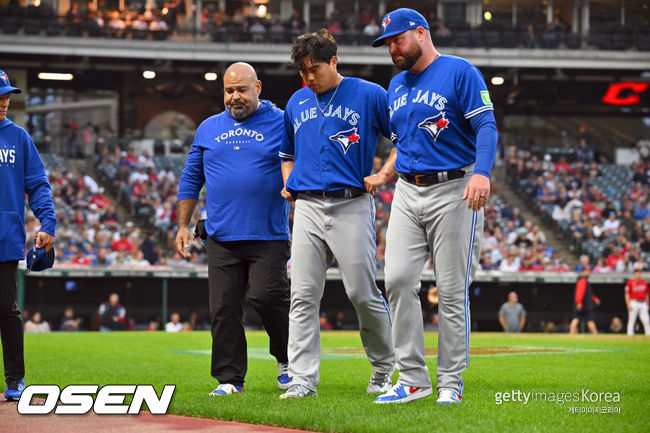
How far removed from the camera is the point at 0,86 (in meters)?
5.72

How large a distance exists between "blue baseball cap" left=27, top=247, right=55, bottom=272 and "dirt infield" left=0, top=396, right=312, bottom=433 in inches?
43.7

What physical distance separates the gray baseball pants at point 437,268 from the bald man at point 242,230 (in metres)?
1.00

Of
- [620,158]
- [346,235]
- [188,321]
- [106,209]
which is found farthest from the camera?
[620,158]

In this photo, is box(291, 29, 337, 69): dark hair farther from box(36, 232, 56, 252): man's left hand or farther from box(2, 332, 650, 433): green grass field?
box(2, 332, 650, 433): green grass field

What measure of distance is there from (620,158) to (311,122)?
1059 inches

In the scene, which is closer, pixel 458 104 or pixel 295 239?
pixel 458 104

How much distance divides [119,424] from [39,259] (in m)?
1.60

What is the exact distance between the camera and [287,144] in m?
5.78

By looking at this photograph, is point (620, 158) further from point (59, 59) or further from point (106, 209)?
point (59, 59)

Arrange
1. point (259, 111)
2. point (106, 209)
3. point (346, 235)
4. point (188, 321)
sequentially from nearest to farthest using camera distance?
point (346, 235)
point (259, 111)
point (188, 321)
point (106, 209)

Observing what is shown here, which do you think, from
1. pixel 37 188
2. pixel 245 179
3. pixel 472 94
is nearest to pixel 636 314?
pixel 245 179

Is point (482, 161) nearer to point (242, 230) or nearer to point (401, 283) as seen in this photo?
point (401, 283)

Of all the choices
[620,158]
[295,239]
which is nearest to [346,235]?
[295,239]

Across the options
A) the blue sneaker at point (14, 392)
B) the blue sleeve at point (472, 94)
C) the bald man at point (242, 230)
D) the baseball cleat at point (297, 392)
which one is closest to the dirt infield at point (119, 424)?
the blue sneaker at point (14, 392)
